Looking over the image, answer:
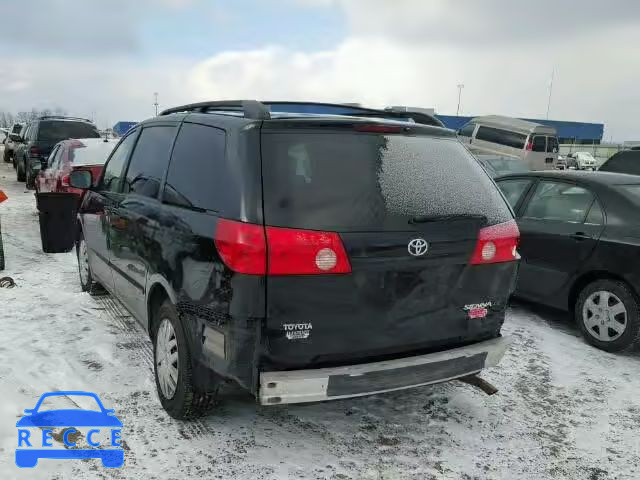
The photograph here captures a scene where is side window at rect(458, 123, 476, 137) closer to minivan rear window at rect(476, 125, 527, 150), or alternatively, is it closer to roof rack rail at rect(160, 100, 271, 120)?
minivan rear window at rect(476, 125, 527, 150)

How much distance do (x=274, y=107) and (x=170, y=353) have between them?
64.8 inches

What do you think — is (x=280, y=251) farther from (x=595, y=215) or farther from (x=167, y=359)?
(x=595, y=215)

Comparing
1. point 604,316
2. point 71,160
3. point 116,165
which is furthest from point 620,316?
point 71,160

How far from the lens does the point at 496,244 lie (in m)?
3.20

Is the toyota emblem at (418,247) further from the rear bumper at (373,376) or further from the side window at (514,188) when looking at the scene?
the side window at (514,188)

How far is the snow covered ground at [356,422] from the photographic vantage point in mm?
2982

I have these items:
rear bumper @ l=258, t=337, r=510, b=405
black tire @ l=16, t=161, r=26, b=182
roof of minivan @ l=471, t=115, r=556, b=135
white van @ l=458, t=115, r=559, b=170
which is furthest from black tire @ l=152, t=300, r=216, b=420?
roof of minivan @ l=471, t=115, r=556, b=135

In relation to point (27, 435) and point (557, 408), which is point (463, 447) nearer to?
point (557, 408)

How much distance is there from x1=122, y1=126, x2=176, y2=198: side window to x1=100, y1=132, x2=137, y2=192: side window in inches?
8.3

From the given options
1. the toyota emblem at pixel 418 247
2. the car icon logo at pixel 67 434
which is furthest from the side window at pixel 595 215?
the car icon logo at pixel 67 434

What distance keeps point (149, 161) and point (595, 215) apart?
3.95 metres

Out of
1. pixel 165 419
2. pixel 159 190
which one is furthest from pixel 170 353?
pixel 159 190

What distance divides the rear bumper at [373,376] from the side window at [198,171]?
3.11 ft

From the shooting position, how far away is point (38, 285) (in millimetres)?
6148
